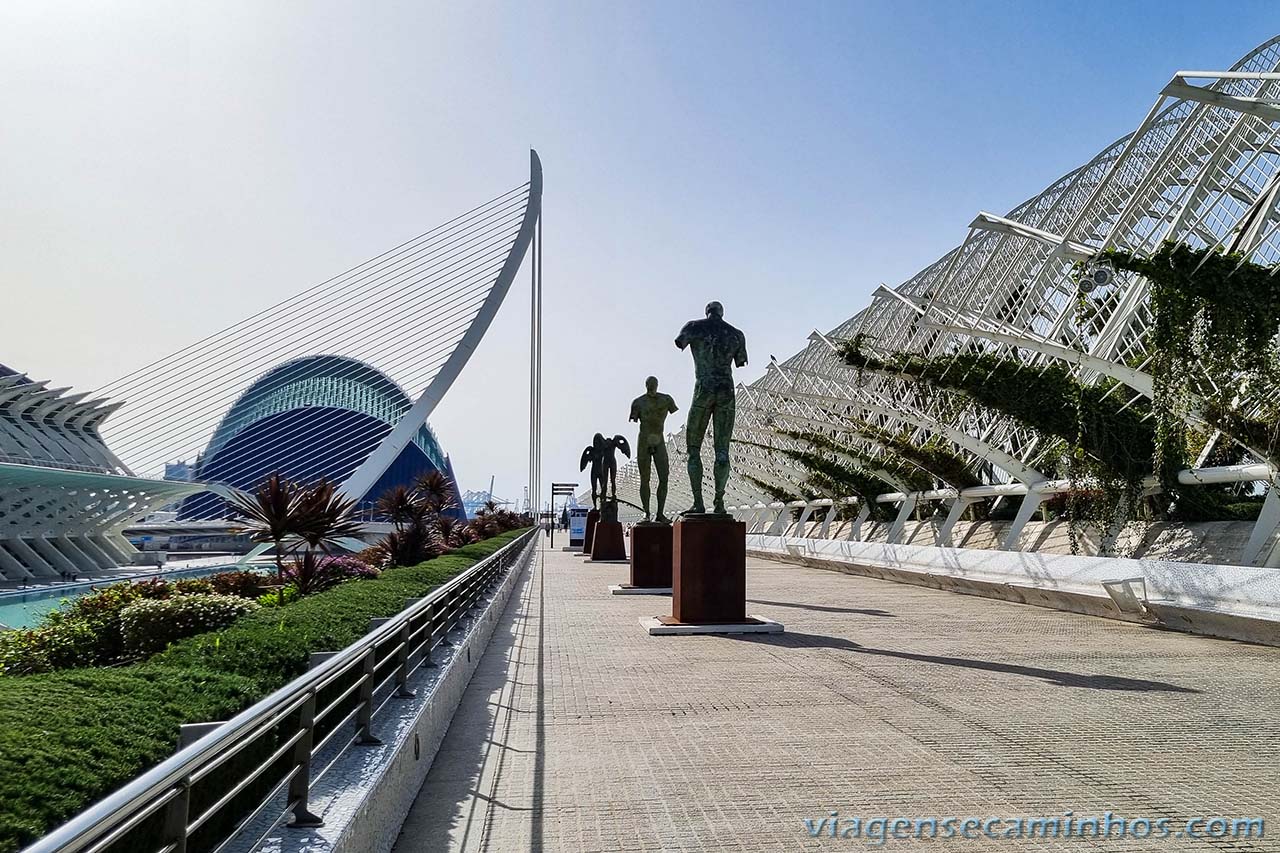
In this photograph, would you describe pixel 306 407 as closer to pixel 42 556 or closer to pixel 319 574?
pixel 42 556

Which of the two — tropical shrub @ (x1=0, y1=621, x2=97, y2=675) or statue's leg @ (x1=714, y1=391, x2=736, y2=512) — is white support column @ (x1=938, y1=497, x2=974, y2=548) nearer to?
statue's leg @ (x1=714, y1=391, x2=736, y2=512)

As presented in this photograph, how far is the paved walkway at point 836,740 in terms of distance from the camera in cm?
383

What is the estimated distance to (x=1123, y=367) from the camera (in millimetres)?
14016

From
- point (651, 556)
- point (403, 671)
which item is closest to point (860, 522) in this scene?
point (651, 556)

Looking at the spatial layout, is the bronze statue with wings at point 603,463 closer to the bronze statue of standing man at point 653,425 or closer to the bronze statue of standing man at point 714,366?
the bronze statue of standing man at point 653,425

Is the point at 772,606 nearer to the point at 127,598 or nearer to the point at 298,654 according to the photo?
the point at 127,598

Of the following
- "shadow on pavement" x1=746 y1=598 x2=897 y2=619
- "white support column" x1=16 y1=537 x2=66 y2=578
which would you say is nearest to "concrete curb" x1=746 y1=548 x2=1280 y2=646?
"shadow on pavement" x1=746 y1=598 x2=897 y2=619

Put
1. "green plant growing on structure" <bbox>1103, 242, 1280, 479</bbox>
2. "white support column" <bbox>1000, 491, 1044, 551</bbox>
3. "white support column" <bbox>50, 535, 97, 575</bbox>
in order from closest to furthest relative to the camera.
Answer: "green plant growing on structure" <bbox>1103, 242, 1280, 479</bbox>, "white support column" <bbox>1000, 491, 1044, 551</bbox>, "white support column" <bbox>50, 535, 97, 575</bbox>

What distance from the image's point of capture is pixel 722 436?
10930 mm

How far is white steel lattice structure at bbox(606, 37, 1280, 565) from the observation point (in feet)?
41.9

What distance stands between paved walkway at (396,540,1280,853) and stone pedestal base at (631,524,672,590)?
571 cm

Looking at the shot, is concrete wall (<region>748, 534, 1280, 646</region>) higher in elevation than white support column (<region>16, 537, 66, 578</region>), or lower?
higher

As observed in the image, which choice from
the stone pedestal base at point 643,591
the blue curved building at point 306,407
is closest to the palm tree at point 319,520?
the stone pedestal base at point 643,591

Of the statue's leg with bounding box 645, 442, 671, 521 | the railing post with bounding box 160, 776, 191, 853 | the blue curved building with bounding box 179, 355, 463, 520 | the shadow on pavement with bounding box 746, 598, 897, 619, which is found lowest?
the shadow on pavement with bounding box 746, 598, 897, 619
